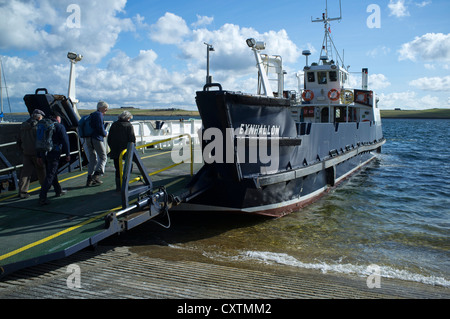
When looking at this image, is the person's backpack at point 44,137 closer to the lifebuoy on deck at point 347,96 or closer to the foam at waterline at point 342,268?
the foam at waterline at point 342,268

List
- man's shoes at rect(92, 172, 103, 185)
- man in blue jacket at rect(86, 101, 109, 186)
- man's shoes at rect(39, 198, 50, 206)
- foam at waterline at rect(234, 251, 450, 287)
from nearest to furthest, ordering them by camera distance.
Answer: foam at waterline at rect(234, 251, 450, 287) < man's shoes at rect(39, 198, 50, 206) < man in blue jacket at rect(86, 101, 109, 186) < man's shoes at rect(92, 172, 103, 185)

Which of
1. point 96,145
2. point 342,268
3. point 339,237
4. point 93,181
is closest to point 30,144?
point 96,145

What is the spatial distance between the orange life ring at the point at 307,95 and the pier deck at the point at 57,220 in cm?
1100

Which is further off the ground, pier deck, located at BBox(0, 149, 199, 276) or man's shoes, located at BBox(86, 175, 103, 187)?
man's shoes, located at BBox(86, 175, 103, 187)

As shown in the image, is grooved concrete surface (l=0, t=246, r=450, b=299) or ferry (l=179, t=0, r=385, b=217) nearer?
grooved concrete surface (l=0, t=246, r=450, b=299)

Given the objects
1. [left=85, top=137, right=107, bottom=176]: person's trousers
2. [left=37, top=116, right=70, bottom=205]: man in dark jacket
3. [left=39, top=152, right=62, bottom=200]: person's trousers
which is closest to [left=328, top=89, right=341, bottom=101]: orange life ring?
[left=85, top=137, right=107, bottom=176]: person's trousers

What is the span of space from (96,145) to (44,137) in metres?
1.37

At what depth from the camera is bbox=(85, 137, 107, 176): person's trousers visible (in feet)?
23.5

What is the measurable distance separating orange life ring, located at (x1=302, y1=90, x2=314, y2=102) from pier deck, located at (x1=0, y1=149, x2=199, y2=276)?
1100 centimetres

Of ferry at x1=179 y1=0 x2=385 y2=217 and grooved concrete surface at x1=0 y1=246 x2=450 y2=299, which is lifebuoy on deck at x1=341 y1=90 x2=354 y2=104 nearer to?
ferry at x1=179 y1=0 x2=385 y2=217

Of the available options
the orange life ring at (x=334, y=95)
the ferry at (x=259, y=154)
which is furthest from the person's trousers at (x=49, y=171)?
the orange life ring at (x=334, y=95)

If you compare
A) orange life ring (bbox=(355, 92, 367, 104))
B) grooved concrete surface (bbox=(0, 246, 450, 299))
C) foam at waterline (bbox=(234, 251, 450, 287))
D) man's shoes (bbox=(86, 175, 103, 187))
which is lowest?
foam at waterline (bbox=(234, 251, 450, 287))

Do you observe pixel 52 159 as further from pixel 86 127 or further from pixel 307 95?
pixel 307 95

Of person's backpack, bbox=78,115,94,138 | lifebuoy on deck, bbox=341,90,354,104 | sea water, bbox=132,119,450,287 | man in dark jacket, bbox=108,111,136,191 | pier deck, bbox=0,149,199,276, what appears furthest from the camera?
lifebuoy on deck, bbox=341,90,354,104
